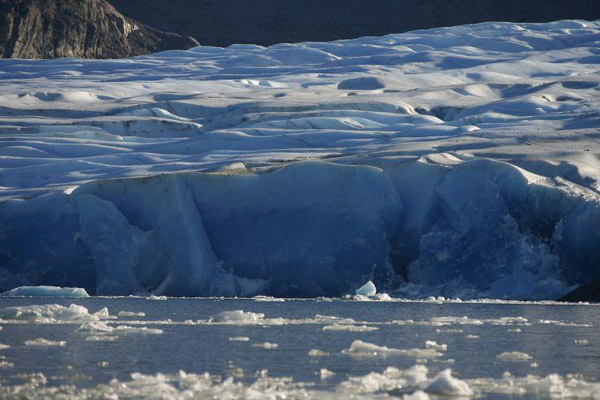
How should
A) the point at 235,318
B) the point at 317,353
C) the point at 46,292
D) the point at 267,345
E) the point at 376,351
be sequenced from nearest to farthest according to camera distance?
the point at 317,353
the point at 376,351
the point at 267,345
the point at 235,318
the point at 46,292

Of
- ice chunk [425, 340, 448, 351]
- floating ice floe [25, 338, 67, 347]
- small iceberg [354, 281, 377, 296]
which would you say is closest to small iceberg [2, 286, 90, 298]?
small iceberg [354, 281, 377, 296]

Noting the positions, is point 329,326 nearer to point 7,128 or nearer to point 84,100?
point 7,128

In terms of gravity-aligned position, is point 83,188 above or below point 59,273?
above

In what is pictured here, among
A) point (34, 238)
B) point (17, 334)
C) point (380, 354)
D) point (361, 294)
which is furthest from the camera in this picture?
point (34, 238)

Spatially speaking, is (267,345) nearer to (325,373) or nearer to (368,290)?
(325,373)

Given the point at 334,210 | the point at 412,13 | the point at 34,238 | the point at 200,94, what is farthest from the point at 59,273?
the point at 412,13

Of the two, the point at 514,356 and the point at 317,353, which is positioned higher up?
the point at 514,356

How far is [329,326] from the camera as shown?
53.4 feet

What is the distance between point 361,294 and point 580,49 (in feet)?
103

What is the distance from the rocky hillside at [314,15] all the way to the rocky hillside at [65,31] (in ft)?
43.3

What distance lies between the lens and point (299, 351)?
1370 cm

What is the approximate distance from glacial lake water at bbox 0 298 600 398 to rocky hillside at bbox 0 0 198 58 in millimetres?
41288

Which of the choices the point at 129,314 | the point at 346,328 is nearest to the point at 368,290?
the point at 129,314

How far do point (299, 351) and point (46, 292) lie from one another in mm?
9763
